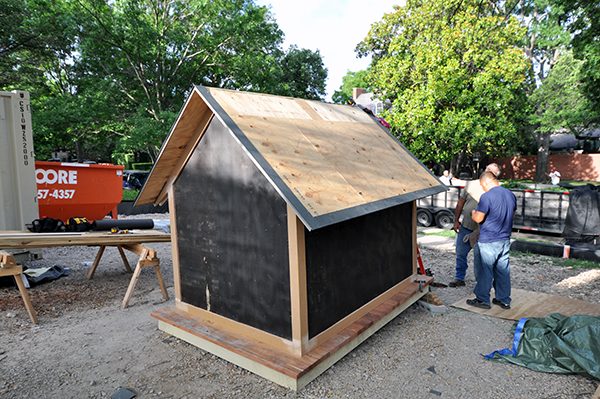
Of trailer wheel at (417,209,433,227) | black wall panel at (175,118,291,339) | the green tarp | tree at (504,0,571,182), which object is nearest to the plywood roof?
black wall panel at (175,118,291,339)

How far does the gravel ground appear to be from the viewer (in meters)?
3.51

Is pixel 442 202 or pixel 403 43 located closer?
pixel 442 202

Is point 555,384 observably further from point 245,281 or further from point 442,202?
point 442,202

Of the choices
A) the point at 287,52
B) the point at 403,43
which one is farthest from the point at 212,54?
the point at 287,52

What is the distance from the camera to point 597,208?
842 cm

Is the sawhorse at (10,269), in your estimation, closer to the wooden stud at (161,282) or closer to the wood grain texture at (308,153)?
the wooden stud at (161,282)

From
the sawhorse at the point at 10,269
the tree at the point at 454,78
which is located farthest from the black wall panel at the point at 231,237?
the tree at the point at 454,78

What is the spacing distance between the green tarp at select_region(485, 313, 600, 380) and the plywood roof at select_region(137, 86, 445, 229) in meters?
1.98

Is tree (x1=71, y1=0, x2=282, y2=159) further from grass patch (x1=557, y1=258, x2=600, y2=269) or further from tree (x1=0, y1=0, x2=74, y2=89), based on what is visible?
grass patch (x1=557, y1=258, x2=600, y2=269)

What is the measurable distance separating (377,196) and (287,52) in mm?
25629

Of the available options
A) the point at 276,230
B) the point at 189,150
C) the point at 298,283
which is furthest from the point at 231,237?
the point at 189,150

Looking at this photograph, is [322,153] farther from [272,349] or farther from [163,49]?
[163,49]

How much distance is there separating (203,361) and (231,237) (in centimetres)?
141

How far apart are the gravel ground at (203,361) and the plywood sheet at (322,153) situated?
1.78 meters
